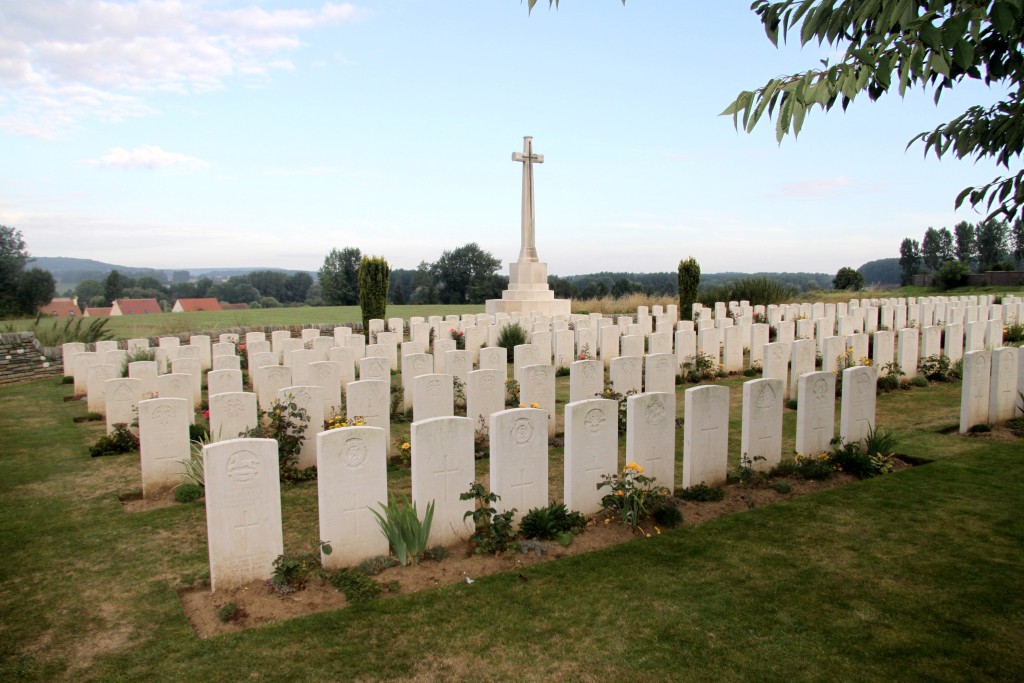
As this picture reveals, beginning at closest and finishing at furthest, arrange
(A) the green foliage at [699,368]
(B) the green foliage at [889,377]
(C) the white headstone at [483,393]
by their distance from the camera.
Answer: (C) the white headstone at [483,393] < (B) the green foliage at [889,377] < (A) the green foliage at [699,368]

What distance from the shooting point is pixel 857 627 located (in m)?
3.88

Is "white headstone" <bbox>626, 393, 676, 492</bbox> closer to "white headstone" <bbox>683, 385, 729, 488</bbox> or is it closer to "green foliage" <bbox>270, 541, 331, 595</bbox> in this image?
"white headstone" <bbox>683, 385, 729, 488</bbox>

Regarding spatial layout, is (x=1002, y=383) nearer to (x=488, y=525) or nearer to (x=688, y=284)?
(x=488, y=525)

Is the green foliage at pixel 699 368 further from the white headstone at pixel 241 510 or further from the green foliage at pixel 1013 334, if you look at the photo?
the white headstone at pixel 241 510

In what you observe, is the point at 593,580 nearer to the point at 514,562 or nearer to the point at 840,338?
the point at 514,562

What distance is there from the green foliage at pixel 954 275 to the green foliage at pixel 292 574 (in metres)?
42.2

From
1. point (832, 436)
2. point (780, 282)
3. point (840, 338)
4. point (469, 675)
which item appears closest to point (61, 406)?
point (469, 675)

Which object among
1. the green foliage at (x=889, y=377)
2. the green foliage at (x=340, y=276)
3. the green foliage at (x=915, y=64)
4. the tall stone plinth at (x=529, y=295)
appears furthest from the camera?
the green foliage at (x=340, y=276)

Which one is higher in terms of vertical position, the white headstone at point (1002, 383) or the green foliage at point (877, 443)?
the white headstone at point (1002, 383)

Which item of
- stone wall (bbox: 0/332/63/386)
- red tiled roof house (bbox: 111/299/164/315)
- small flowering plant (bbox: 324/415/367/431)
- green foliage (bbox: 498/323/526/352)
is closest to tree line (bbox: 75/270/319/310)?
red tiled roof house (bbox: 111/299/164/315)

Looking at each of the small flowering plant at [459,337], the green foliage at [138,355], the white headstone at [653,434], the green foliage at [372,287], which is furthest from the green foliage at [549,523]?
the green foliage at [372,287]

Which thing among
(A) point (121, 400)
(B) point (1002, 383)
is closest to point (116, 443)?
(A) point (121, 400)

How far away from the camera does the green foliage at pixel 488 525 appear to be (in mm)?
4961

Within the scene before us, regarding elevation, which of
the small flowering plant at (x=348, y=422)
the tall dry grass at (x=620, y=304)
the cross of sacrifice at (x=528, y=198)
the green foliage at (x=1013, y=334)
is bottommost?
the small flowering plant at (x=348, y=422)
